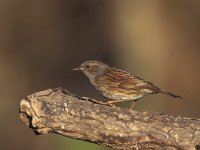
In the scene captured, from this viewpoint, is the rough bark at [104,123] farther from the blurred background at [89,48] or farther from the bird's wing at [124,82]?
the blurred background at [89,48]

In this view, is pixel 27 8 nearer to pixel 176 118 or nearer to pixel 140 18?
pixel 140 18

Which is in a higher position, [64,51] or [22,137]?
[64,51]

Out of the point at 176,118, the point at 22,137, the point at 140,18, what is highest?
the point at 140,18

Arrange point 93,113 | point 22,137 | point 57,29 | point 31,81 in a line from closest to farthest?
point 93,113 < point 22,137 < point 31,81 < point 57,29

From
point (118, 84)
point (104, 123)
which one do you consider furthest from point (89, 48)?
point (104, 123)

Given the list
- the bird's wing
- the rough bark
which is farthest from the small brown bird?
the rough bark

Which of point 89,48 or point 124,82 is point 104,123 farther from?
point 89,48

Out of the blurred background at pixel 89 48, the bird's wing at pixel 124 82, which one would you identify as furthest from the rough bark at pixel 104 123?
the blurred background at pixel 89 48

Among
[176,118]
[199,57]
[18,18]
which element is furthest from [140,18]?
[176,118]
